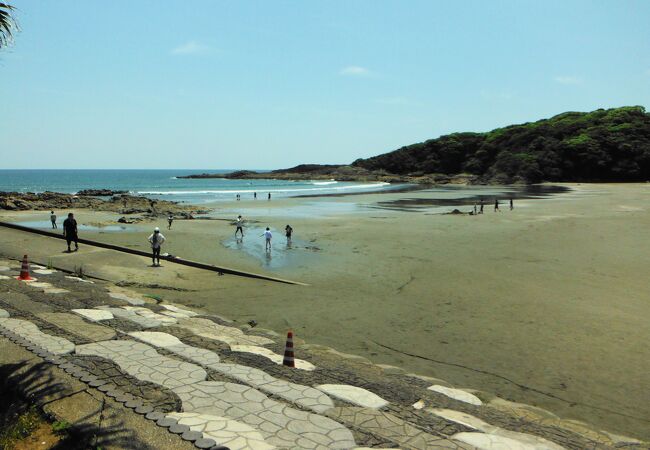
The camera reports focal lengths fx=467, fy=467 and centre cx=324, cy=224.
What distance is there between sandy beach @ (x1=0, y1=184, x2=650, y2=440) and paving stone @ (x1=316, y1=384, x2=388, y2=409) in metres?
2.76

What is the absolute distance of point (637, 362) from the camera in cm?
950

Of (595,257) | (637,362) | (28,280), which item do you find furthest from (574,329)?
(28,280)

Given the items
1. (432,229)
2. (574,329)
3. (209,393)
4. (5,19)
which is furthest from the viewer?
(432,229)

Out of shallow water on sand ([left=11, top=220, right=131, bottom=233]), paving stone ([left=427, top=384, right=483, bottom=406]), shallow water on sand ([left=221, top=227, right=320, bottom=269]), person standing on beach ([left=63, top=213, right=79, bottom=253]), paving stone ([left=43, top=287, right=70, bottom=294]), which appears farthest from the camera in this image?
shallow water on sand ([left=11, top=220, right=131, bottom=233])

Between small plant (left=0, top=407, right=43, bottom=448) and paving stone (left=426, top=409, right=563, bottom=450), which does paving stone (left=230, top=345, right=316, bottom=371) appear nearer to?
paving stone (left=426, top=409, right=563, bottom=450)

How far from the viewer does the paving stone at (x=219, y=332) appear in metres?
9.03

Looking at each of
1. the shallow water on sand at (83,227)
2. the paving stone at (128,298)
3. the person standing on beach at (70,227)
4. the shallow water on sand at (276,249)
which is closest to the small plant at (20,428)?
the paving stone at (128,298)

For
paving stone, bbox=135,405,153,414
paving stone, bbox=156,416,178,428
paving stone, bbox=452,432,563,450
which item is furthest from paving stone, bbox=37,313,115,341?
paving stone, bbox=452,432,563,450

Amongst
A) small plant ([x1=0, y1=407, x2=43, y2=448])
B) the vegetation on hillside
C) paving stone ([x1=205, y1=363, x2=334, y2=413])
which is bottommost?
paving stone ([x1=205, y1=363, x2=334, y2=413])

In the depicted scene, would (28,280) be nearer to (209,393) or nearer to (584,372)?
(209,393)

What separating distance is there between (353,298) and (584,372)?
6.67 meters

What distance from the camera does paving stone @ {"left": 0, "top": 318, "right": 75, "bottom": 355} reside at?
23.0 ft

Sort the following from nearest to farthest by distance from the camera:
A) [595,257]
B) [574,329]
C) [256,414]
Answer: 1. [256,414]
2. [574,329]
3. [595,257]

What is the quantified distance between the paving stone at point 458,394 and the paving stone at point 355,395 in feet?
4.77
